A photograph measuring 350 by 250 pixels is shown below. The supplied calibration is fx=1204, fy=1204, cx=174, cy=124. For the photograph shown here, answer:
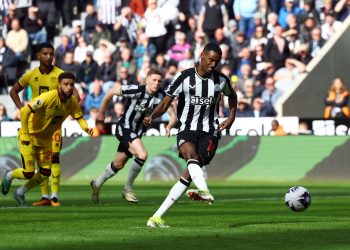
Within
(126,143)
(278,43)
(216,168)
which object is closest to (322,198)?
(126,143)

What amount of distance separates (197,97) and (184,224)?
5.33 feet

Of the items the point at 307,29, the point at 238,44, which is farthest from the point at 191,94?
the point at 238,44

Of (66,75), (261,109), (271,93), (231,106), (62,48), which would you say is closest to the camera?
(231,106)

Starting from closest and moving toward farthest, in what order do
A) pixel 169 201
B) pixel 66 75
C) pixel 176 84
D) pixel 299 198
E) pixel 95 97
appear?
pixel 169 201, pixel 176 84, pixel 299 198, pixel 66 75, pixel 95 97

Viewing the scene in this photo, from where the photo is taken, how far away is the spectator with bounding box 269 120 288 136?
2808 centimetres

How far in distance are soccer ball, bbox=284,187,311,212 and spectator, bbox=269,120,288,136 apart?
12357 millimetres

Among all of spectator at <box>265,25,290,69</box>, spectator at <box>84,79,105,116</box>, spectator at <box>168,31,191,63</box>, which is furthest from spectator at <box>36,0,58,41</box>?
spectator at <box>265,25,290,69</box>

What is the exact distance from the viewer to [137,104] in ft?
67.6

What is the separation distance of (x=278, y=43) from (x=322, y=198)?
10142mm

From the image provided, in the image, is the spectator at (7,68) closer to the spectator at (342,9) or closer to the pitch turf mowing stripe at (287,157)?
the pitch turf mowing stripe at (287,157)

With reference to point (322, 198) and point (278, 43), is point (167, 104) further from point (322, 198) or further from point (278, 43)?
point (278, 43)

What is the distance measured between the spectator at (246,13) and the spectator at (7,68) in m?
7.11

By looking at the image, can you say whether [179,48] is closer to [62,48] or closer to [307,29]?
[307,29]

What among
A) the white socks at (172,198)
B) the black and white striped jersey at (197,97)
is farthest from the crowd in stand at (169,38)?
the white socks at (172,198)
